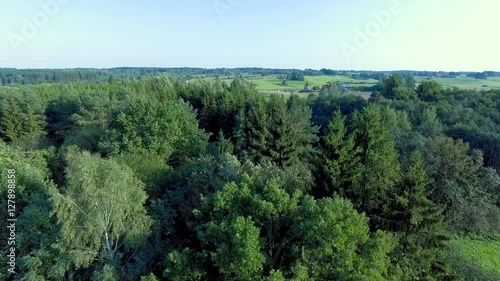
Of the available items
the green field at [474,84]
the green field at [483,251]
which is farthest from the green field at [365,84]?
the green field at [483,251]

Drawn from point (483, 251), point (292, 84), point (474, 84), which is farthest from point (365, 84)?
point (483, 251)

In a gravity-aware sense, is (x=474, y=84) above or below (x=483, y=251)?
above

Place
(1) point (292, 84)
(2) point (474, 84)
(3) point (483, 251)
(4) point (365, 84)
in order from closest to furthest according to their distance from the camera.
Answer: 1. (3) point (483, 251)
2. (2) point (474, 84)
3. (4) point (365, 84)
4. (1) point (292, 84)

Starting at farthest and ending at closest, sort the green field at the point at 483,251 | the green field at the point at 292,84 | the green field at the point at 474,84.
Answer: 1. the green field at the point at 292,84
2. the green field at the point at 474,84
3. the green field at the point at 483,251

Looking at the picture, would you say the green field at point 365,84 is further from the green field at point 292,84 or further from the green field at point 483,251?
the green field at point 483,251

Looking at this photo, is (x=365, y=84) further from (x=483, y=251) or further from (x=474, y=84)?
(x=483, y=251)

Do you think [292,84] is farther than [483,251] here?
Yes

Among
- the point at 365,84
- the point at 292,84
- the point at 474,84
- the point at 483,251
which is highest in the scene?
the point at 474,84

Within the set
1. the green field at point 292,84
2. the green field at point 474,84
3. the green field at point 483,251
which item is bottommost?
the green field at point 483,251

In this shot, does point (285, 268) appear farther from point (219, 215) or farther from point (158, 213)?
point (158, 213)
